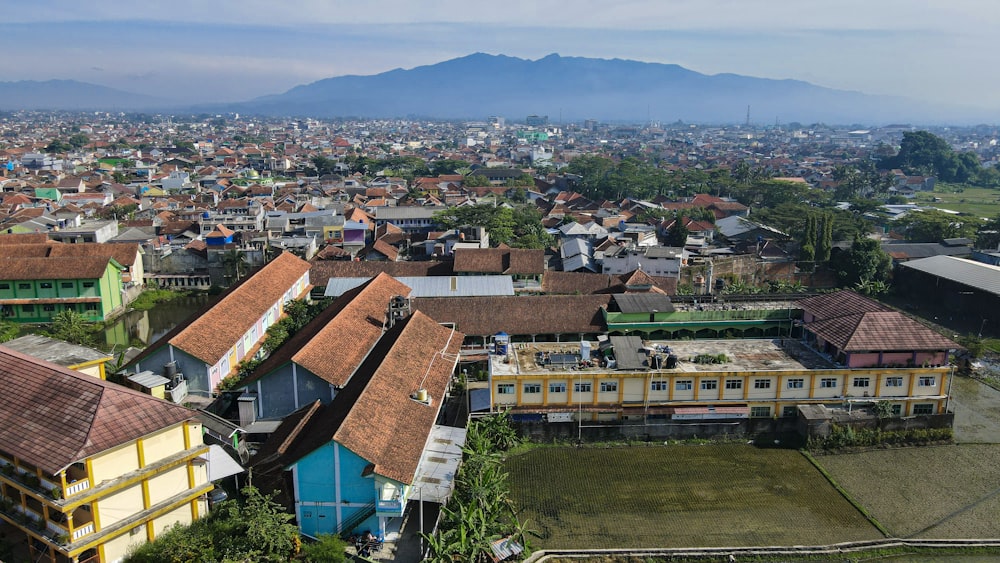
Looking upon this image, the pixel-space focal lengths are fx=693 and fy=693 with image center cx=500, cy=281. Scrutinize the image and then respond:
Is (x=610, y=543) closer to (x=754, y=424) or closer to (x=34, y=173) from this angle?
(x=754, y=424)

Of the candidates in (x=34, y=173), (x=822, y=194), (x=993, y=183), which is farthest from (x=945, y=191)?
(x=34, y=173)

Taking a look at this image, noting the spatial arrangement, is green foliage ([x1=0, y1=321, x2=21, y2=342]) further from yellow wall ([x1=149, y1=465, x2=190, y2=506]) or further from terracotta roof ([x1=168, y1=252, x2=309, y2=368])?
yellow wall ([x1=149, y1=465, x2=190, y2=506])

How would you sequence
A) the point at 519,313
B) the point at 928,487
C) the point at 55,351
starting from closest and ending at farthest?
the point at 55,351 < the point at 928,487 < the point at 519,313

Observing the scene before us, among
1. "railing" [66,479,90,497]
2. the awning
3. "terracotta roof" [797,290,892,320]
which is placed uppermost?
"terracotta roof" [797,290,892,320]

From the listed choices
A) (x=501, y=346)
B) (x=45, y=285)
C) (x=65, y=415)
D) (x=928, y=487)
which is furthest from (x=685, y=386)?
(x=45, y=285)

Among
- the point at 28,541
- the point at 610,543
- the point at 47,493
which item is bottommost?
the point at 610,543

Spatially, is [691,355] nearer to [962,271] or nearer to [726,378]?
A: [726,378]

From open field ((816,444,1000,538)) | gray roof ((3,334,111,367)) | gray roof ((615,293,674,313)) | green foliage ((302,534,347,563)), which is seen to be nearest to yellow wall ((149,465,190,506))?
green foliage ((302,534,347,563))
